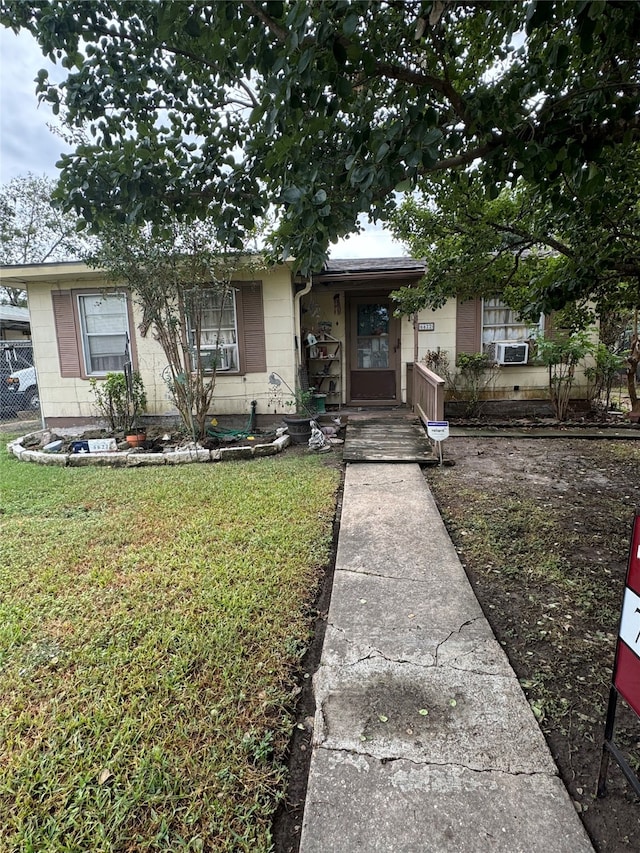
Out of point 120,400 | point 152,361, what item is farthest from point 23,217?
point 120,400

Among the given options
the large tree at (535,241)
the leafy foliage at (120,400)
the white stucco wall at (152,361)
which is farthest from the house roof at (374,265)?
the leafy foliage at (120,400)

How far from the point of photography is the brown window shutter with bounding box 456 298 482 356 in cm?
821

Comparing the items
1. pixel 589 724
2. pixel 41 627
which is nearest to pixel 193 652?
pixel 41 627

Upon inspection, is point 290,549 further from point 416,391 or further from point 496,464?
point 416,391

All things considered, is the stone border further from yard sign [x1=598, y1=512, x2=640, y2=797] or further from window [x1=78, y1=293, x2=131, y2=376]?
yard sign [x1=598, y1=512, x2=640, y2=797]

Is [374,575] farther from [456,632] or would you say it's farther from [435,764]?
[435,764]

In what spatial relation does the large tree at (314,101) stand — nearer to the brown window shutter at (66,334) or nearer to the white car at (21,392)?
the brown window shutter at (66,334)

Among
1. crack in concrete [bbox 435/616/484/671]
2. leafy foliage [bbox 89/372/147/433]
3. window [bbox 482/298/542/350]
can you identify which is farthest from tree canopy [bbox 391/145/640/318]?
leafy foliage [bbox 89/372/147/433]

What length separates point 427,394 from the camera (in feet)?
21.1

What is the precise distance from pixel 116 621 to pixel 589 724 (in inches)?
90.5

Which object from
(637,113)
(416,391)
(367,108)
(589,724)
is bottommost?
(589,724)

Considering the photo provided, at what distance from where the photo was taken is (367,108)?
268 centimetres

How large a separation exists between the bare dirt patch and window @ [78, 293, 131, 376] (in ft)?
19.6

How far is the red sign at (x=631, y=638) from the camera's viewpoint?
1312mm
